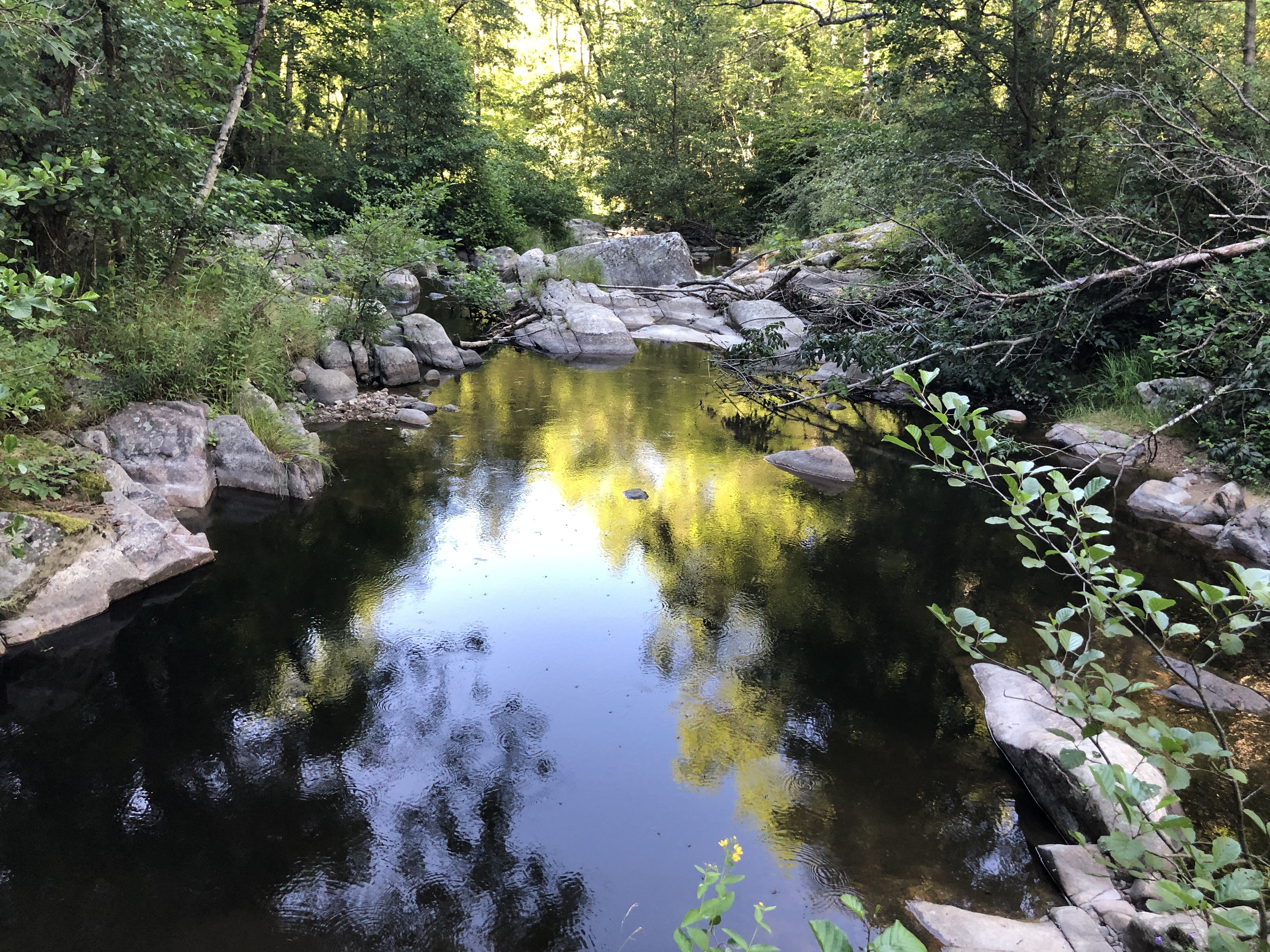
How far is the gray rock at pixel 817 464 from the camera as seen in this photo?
811cm

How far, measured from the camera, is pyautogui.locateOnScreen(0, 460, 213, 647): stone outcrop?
15.4ft

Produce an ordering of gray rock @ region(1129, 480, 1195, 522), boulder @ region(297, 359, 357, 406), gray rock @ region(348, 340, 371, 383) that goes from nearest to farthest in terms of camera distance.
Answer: gray rock @ region(1129, 480, 1195, 522) → boulder @ region(297, 359, 357, 406) → gray rock @ region(348, 340, 371, 383)

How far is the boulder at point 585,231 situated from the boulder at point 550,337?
691 centimetres

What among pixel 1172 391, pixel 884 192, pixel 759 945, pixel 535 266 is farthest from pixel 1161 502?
pixel 535 266

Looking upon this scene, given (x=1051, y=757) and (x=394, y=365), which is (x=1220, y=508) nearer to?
(x=1051, y=757)

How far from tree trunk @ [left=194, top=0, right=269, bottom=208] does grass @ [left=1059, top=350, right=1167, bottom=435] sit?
9.39 metres

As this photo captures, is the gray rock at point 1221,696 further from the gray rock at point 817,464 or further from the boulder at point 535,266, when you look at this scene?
the boulder at point 535,266

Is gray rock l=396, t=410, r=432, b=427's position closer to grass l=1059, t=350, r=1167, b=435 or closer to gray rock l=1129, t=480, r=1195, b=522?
gray rock l=1129, t=480, r=1195, b=522

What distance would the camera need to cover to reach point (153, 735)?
13.3ft

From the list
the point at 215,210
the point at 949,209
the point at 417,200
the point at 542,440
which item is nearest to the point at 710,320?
the point at 949,209

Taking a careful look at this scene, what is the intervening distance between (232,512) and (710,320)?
10.8 metres

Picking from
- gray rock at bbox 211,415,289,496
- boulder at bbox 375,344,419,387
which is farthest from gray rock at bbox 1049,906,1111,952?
boulder at bbox 375,344,419,387

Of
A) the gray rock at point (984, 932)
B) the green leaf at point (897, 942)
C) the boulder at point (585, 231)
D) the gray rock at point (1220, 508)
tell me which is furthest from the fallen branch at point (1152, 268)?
the boulder at point (585, 231)

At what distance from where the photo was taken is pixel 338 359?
10227 mm
